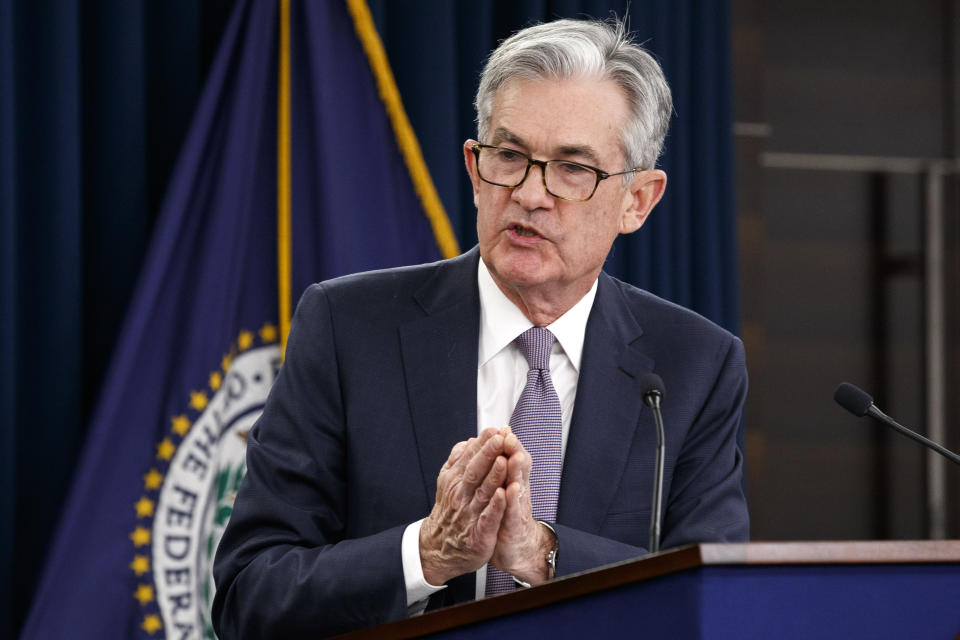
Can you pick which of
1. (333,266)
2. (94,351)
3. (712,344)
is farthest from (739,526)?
(94,351)

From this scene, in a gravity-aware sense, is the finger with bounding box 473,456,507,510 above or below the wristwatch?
above

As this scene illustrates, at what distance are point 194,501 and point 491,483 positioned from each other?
1509 mm

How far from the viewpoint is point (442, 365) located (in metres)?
1.90

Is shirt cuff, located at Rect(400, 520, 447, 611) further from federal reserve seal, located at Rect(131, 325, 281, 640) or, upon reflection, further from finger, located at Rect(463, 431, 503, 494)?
federal reserve seal, located at Rect(131, 325, 281, 640)

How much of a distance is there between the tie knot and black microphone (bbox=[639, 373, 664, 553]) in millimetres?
327

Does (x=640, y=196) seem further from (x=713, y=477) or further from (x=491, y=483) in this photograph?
(x=491, y=483)

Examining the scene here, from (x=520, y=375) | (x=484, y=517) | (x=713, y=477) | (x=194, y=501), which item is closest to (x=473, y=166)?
(x=520, y=375)

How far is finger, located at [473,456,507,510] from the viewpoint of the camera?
4.70 ft

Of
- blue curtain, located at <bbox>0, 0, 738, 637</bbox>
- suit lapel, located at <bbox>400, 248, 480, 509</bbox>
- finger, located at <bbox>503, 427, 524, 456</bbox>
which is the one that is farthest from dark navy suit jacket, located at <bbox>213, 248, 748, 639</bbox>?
blue curtain, located at <bbox>0, 0, 738, 637</bbox>

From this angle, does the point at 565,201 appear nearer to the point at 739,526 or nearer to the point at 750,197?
the point at 739,526

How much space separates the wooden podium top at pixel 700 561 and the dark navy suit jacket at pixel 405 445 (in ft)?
1.18

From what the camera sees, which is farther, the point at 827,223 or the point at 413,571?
the point at 827,223

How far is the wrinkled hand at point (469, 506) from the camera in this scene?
144cm

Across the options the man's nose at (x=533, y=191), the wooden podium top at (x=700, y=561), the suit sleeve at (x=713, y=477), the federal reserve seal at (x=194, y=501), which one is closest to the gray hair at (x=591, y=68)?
the man's nose at (x=533, y=191)
